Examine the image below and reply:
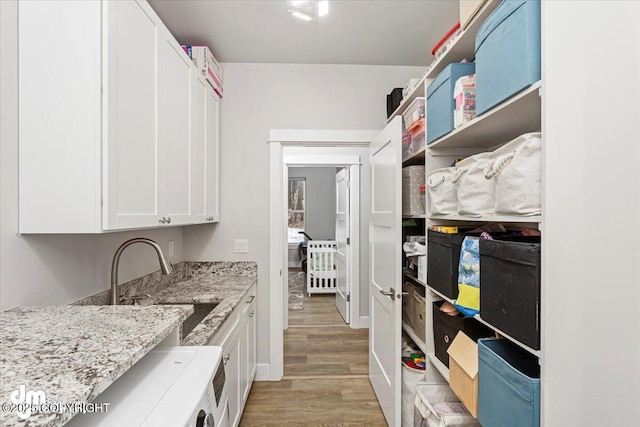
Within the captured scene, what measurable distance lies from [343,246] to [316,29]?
→ 271 centimetres

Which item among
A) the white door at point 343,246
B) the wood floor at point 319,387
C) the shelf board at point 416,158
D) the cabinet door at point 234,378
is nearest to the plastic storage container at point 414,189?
the shelf board at point 416,158

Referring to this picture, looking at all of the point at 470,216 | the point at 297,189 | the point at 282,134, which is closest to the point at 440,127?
the point at 470,216

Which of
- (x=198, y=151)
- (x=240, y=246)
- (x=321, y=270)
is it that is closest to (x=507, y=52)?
(x=198, y=151)

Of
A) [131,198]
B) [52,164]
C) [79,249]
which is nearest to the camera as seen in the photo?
[52,164]

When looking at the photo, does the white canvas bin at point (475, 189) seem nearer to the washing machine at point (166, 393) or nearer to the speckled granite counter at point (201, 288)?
the washing machine at point (166, 393)

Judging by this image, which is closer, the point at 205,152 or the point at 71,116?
the point at 71,116

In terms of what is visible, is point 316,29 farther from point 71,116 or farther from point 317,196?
point 317,196

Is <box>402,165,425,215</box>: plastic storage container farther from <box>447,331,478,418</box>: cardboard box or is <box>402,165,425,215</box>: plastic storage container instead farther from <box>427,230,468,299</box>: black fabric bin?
<box>447,331,478,418</box>: cardboard box

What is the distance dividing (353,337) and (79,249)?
276 cm

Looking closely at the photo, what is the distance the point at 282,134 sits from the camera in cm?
251

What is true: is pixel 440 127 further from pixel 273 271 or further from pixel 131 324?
pixel 273 271

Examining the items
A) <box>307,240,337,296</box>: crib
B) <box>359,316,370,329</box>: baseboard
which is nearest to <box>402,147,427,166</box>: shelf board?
<box>359,316,370,329</box>: baseboard

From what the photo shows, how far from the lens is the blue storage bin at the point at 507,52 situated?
0.88 meters

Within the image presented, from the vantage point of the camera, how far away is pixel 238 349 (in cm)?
185
